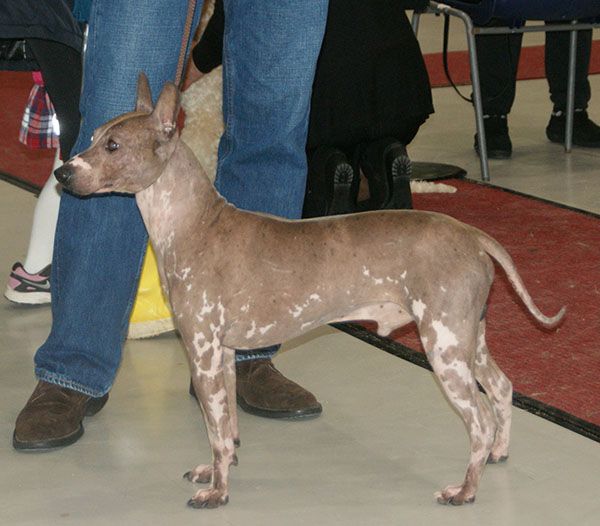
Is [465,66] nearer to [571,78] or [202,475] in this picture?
[571,78]

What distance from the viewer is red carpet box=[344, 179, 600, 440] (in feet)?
7.34

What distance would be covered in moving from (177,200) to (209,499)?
541 millimetres

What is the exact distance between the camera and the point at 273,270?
68.3 inches

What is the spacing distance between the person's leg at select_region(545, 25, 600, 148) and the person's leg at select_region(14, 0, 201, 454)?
334 cm

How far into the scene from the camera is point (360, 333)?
2598 millimetres

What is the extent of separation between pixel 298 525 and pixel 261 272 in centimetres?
45

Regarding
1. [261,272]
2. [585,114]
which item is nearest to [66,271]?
[261,272]

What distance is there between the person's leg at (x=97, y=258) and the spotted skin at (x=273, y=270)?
0.47ft

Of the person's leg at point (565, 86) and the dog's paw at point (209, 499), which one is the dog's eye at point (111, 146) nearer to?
the dog's paw at point (209, 499)

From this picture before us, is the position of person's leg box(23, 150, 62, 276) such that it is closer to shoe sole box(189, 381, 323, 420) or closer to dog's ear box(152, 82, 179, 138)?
shoe sole box(189, 381, 323, 420)

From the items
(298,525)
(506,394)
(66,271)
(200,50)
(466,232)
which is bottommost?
(298,525)

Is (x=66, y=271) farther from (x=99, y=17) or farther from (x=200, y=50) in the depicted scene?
(x=200, y=50)

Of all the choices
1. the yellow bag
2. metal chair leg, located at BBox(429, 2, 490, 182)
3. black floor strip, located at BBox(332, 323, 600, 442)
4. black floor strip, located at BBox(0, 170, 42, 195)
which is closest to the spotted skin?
black floor strip, located at BBox(332, 323, 600, 442)

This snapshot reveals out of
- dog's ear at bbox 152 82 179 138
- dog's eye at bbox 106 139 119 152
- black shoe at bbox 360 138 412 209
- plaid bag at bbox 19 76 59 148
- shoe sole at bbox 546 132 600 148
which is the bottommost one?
shoe sole at bbox 546 132 600 148
